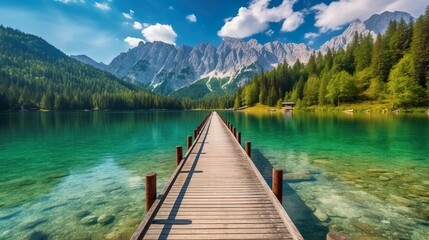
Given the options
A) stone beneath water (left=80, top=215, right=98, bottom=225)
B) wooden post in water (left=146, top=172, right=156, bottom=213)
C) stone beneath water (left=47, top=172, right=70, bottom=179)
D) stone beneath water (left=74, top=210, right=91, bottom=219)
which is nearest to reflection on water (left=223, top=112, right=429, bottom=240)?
wooden post in water (left=146, top=172, right=156, bottom=213)

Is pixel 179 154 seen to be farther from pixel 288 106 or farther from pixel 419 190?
pixel 288 106

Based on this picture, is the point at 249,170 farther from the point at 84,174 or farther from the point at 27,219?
the point at 84,174

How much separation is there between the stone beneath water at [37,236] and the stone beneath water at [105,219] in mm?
2052

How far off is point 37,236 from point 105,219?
263 cm

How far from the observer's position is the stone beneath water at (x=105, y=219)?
33.7 ft

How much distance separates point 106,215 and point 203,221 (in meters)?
6.60

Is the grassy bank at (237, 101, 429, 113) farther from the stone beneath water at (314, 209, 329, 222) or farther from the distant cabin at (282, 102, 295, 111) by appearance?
the stone beneath water at (314, 209, 329, 222)

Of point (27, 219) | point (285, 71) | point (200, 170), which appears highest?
point (285, 71)

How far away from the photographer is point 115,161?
22516 millimetres

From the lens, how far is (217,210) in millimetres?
7879

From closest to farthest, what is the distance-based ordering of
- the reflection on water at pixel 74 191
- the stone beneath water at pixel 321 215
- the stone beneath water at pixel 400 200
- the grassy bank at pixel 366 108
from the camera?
the reflection on water at pixel 74 191
the stone beneath water at pixel 321 215
the stone beneath water at pixel 400 200
the grassy bank at pixel 366 108

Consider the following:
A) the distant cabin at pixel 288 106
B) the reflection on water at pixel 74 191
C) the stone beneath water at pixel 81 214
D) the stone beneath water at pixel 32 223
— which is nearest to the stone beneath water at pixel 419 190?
the reflection on water at pixel 74 191

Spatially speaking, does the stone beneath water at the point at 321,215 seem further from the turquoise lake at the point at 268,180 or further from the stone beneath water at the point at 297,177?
the stone beneath water at the point at 297,177

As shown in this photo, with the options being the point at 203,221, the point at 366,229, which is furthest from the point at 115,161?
the point at 366,229
